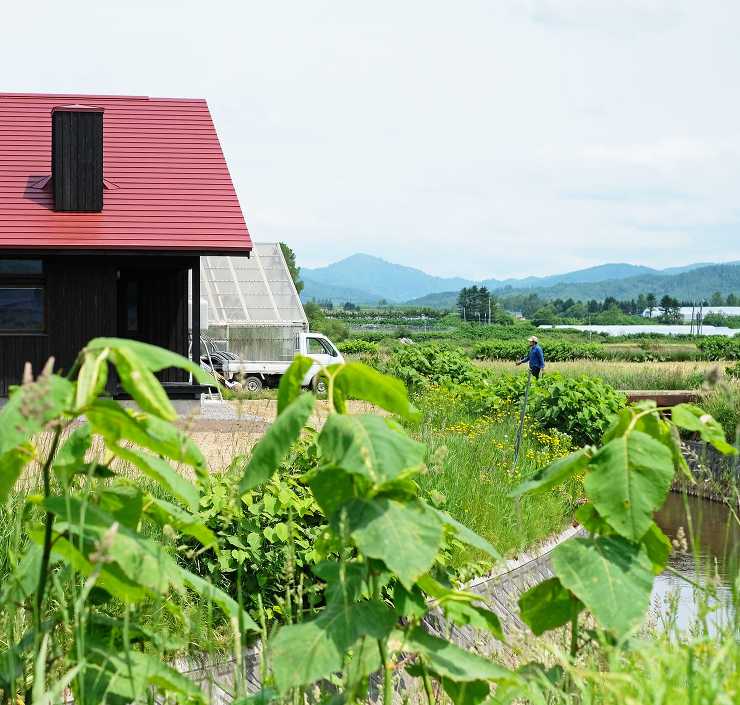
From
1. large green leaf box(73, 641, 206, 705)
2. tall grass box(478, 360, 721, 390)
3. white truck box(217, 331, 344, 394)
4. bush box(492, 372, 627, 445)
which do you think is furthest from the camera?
tall grass box(478, 360, 721, 390)

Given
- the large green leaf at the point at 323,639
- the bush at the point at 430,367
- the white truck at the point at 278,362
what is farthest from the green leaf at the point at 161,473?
the white truck at the point at 278,362

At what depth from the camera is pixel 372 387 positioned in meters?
2.01

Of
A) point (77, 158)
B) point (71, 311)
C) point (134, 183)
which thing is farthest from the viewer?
point (134, 183)

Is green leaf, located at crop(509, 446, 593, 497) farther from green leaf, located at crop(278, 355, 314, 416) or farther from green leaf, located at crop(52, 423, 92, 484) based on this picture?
green leaf, located at crop(52, 423, 92, 484)

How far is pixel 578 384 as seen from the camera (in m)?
15.2

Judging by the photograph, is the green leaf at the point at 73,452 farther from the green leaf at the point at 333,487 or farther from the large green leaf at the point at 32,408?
the green leaf at the point at 333,487

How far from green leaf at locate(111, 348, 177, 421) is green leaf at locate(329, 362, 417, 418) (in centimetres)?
41

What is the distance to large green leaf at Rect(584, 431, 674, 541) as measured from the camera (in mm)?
2066

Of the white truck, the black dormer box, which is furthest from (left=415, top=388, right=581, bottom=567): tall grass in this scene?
the white truck

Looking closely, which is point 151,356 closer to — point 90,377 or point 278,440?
point 90,377

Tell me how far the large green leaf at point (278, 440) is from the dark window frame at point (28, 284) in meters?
16.1

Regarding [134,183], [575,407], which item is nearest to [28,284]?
[134,183]

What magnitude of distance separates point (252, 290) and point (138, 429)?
28648mm

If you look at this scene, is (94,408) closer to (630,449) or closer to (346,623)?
(346,623)
